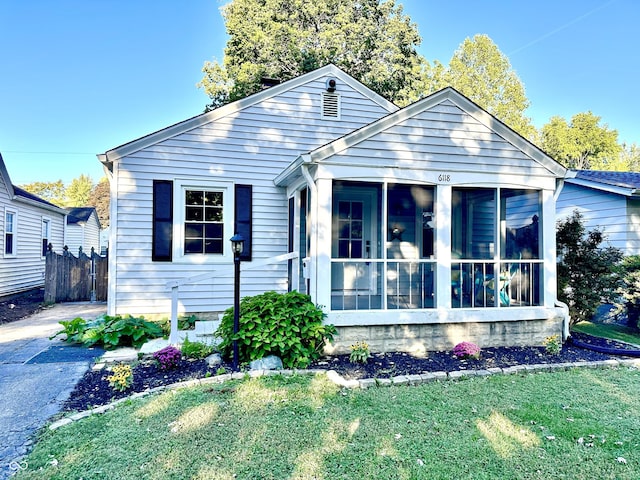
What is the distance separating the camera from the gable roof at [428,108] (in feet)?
18.0

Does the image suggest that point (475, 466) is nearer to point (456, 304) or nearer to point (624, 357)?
point (456, 304)

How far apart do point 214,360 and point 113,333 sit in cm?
211

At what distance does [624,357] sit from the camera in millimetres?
5598

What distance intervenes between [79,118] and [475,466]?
1054 inches

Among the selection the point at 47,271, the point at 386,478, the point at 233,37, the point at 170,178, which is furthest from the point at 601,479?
the point at 233,37

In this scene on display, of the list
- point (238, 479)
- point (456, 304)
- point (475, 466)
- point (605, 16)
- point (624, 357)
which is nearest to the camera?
point (238, 479)

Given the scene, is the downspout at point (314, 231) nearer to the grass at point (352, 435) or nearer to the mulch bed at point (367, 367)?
the mulch bed at point (367, 367)

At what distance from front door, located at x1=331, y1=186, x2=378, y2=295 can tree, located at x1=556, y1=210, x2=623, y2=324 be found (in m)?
3.44

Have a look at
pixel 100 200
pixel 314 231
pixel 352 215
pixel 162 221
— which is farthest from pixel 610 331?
pixel 100 200

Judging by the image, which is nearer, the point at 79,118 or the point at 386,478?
the point at 386,478

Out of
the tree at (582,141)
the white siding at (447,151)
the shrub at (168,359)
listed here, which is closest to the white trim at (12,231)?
the shrub at (168,359)

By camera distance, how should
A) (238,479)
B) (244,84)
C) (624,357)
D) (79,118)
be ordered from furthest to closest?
(79,118) → (244,84) → (624,357) → (238,479)

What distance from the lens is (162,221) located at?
7547 millimetres

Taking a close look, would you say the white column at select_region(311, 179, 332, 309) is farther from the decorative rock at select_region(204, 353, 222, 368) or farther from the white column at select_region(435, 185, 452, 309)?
the white column at select_region(435, 185, 452, 309)
